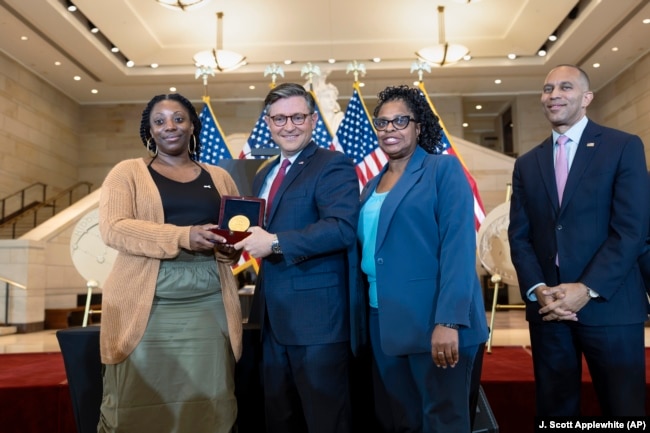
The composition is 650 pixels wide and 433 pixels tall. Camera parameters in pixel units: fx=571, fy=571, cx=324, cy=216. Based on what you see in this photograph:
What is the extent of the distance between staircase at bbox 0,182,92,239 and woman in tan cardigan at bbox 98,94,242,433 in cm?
1279

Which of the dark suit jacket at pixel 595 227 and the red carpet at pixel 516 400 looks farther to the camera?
the red carpet at pixel 516 400

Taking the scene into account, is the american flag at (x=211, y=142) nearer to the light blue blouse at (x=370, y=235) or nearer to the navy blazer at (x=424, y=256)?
the light blue blouse at (x=370, y=235)

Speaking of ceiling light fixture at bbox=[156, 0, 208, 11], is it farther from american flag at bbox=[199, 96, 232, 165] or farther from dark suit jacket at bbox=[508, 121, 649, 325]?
dark suit jacket at bbox=[508, 121, 649, 325]

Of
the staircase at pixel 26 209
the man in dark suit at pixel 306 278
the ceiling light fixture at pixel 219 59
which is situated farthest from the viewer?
the staircase at pixel 26 209

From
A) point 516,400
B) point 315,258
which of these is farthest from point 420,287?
point 516,400

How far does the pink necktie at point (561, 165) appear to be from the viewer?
2.34 meters

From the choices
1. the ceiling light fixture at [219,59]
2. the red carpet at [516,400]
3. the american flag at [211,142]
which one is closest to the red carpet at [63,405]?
the red carpet at [516,400]

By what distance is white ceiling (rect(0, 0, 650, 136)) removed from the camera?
11344 millimetres

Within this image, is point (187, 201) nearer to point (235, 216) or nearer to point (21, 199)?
point (235, 216)

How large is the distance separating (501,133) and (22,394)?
18.4m

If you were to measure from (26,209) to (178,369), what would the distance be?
1381 centimetres

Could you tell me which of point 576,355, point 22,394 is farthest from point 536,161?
point 22,394

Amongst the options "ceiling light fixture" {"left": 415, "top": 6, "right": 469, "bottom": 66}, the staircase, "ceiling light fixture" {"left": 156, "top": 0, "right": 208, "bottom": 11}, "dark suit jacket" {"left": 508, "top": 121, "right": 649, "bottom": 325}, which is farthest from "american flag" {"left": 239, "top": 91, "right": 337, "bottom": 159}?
the staircase

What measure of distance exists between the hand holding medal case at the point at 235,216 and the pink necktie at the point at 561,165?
1224 millimetres
